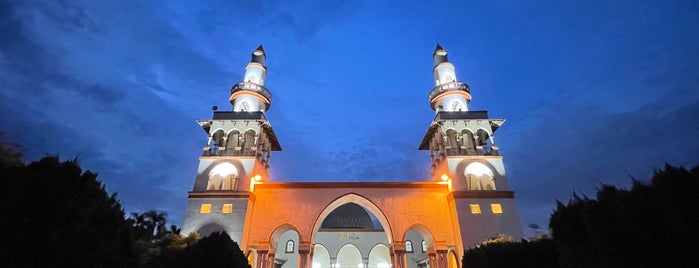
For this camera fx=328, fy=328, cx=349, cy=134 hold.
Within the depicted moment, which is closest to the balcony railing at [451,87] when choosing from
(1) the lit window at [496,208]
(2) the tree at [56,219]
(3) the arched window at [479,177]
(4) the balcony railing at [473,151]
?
(4) the balcony railing at [473,151]

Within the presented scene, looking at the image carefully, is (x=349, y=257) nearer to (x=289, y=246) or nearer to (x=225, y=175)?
(x=289, y=246)

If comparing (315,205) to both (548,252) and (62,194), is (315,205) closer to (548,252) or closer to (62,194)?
(548,252)

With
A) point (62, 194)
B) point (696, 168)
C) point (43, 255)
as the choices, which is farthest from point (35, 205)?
point (696, 168)

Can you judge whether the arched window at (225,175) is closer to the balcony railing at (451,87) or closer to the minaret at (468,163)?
the minaret at (468,163)

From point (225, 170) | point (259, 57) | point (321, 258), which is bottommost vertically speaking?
point (321, 258)

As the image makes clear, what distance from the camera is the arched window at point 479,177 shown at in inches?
834

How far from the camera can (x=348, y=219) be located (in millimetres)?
33250

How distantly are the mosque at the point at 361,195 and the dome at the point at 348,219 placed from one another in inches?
449

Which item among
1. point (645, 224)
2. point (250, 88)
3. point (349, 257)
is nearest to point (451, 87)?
point (250, 88)

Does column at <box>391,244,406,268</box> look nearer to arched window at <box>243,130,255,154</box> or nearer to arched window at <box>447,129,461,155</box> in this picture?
arched window at <box>447,129,461,155</box>

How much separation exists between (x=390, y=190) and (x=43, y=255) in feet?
56.8

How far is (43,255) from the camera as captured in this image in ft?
16.4

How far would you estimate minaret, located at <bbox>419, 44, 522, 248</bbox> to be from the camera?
1872cm

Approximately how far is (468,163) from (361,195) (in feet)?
23.8
